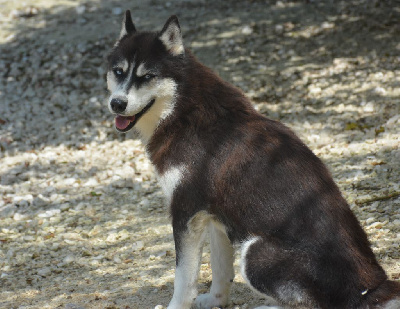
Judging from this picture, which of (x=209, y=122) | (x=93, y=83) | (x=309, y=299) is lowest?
(x=93, y=83)

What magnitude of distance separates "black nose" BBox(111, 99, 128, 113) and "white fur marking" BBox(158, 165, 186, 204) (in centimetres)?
59

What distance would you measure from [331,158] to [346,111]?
4.38ft

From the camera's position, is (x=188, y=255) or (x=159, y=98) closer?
(x=188, y=255)

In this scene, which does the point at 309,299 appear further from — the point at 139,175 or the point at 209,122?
the point at 139,175

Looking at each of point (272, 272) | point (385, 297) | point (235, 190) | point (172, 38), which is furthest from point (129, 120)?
point (385, 297)

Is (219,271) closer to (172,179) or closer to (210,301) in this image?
(210,301)

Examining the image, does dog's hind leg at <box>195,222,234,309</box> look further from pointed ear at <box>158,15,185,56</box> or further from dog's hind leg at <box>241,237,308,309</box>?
pointed ear at <box>158,15,185,56</box>

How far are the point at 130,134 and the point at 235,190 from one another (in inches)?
196

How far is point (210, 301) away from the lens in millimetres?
5535

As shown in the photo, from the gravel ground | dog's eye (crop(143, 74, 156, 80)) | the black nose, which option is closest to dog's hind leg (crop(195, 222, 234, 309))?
the gravel ground

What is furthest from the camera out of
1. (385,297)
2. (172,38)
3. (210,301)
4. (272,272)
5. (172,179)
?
(210,301)

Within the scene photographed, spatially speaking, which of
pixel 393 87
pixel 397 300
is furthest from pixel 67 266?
pixel 393 87

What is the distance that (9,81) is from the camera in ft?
37.7

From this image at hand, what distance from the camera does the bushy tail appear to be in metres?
4.47
